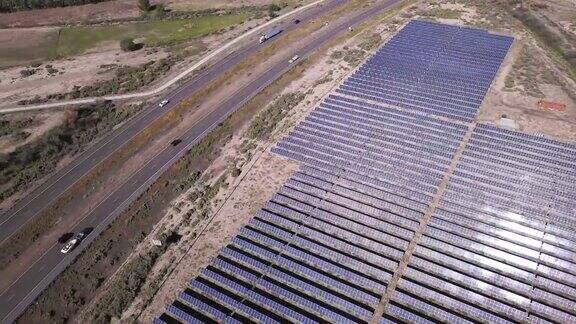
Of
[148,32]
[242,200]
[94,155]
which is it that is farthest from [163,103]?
[148,32]

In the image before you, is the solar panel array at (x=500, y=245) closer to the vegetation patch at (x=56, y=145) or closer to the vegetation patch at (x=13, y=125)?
the vegetation patch at (x=56, y=145)

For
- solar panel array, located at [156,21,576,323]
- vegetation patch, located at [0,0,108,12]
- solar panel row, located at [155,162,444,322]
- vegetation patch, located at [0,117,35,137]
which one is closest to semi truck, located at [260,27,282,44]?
solar panel array, located at [156,21,576,323]

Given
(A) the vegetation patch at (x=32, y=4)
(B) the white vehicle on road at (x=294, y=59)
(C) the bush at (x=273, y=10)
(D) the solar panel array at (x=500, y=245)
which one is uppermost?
(A) the vegetation patch at (x=32, y=4)

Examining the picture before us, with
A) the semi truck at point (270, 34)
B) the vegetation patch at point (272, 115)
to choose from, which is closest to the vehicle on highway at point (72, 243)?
the vegetation patch at point (272, 115)

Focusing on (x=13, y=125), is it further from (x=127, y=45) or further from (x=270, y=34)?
(x=270, y=34)

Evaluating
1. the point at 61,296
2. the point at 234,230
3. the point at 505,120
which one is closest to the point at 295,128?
the point at 234,230

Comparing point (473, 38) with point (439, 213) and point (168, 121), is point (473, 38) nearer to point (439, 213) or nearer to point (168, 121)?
point (439, 213)
